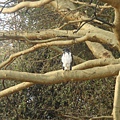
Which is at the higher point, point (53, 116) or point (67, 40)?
point (67, 40)

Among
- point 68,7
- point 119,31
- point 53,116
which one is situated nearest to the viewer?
point 119,31

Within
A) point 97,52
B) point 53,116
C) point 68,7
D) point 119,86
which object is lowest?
point 53,116

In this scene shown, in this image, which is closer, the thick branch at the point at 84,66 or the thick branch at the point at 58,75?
the thick branch at the point at 58,75

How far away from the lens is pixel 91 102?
6.45 m

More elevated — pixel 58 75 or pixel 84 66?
pixel 84 66

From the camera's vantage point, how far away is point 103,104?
21.0 feet

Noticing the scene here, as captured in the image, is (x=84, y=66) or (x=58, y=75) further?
(x=84, y=66)

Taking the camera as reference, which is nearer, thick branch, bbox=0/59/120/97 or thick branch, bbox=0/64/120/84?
thick branch, bbox=0/64/120/84

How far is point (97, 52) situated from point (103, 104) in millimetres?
1565

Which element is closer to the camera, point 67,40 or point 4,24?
point 67,40

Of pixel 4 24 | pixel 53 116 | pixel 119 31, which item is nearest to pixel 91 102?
pixel 53 116

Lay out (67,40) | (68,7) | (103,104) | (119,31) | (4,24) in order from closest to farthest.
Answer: (119,31) < (67,40) < (4,24) < (68,7) < (103,104)

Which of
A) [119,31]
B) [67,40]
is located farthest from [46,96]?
[119,31]

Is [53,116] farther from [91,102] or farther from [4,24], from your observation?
[4,24]
